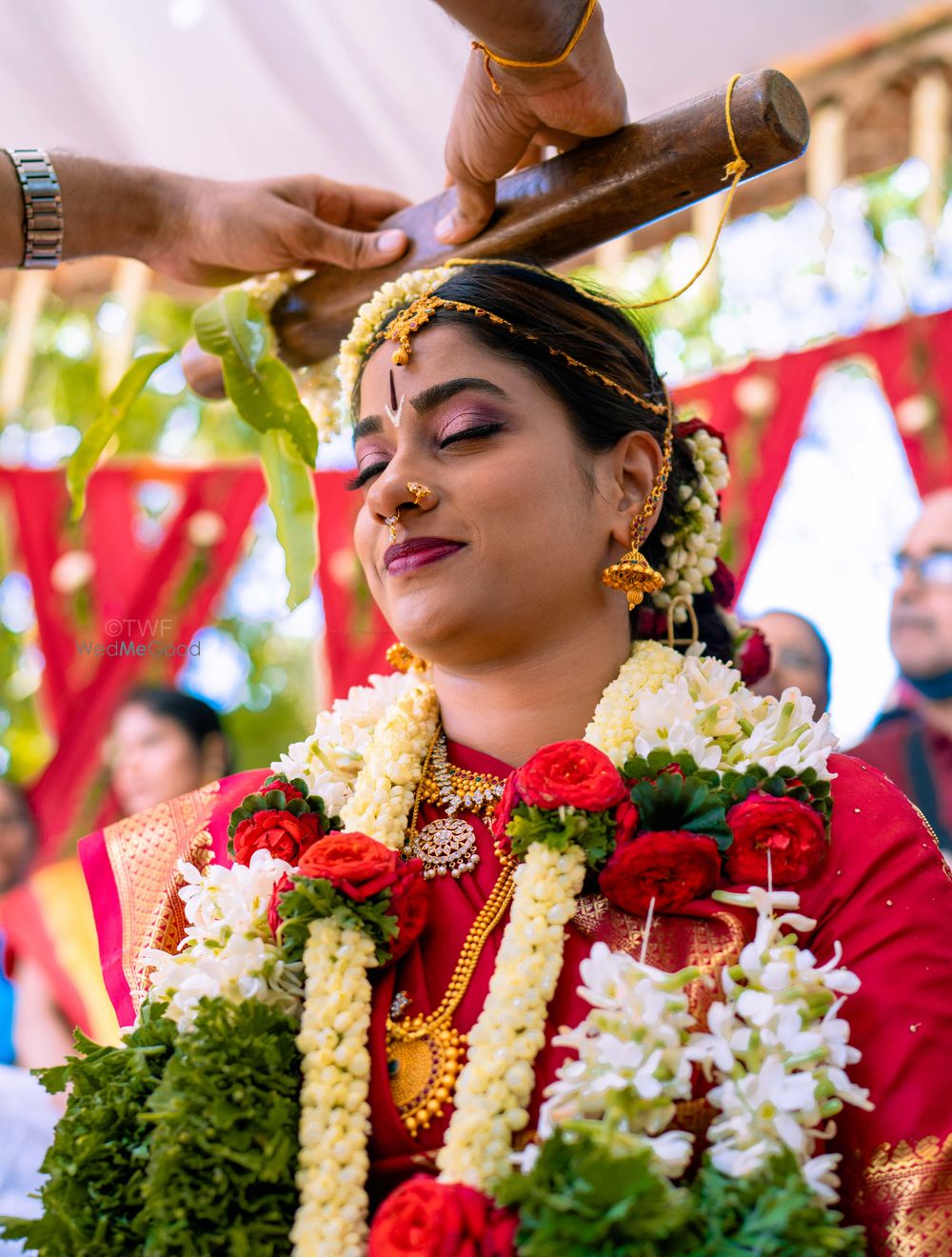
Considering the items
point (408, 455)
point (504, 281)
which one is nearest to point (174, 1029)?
point (408, 455)

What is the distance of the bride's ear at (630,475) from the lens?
2461 mm

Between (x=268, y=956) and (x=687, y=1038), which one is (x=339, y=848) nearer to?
(x=268, y=956)

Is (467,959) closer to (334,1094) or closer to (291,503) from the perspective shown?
(334,1094)

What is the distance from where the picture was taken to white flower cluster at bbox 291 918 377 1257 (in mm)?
1815

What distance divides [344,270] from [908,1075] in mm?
1909

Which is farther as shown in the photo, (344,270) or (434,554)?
(344,270)

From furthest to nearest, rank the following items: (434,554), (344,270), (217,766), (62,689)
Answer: (62,689) < (217,766) < (344,270) < (434,554)

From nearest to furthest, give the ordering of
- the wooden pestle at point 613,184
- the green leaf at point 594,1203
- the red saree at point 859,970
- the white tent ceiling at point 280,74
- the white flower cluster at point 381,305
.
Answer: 1. the green leaf at point 594,1203
2. the red saree at point 859,970
3. the wooden pestle at point 613,184
4. the white flower cluster at point 381,305
5. the white tent ceiling at point 280,74

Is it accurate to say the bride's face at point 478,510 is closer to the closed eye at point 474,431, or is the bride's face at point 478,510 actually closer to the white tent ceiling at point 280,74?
the closed eye at point 474,431

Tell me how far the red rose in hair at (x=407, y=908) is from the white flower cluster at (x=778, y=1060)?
19.9 inches

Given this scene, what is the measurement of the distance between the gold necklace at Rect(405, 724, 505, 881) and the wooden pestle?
0.99 metres

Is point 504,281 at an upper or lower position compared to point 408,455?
upper

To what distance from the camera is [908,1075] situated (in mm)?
1822

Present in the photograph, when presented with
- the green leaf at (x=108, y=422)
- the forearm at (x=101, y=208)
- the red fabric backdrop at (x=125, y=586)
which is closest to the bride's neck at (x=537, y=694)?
the green leaf at (x=108, y=422)
